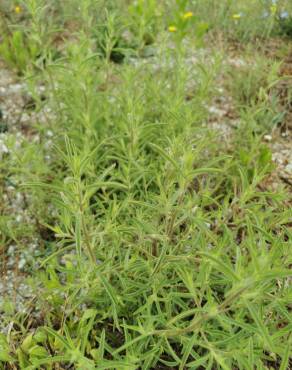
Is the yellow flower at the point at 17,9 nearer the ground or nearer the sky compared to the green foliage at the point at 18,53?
nearer the sky

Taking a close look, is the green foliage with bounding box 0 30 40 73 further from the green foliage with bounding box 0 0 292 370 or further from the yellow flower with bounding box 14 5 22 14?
the green foliage with bounding box 0 0 292 370

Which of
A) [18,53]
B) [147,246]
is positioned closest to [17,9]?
[18,53]

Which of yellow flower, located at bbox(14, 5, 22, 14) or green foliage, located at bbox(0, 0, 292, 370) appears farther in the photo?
yellow flower, located at bbox(14, 5, 22, 14)

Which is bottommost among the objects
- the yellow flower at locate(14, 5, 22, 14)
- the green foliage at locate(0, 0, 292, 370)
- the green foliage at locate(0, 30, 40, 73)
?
the green foliage at locate(0, 0, 292, 370)

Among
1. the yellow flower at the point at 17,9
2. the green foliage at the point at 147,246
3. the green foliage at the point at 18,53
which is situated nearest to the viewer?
the green foliage at the point at 147,246

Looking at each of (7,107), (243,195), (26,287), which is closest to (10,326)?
(26,287)

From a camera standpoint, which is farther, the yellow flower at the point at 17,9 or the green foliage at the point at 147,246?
the yellow flower at the point at 17,9

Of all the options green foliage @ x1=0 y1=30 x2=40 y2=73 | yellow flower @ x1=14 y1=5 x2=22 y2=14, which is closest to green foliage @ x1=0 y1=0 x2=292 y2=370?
green foliage @ x1=0 y1=30 x2=40 y2=73

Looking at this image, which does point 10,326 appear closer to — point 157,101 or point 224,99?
point 157,101

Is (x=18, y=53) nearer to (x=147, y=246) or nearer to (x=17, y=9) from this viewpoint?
(x=17, y=9)

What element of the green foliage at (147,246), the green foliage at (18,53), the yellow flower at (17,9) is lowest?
the green foliage at (147,246)

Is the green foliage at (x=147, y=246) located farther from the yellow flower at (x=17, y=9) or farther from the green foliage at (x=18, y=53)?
the yellow flower at (x=17, y=9)

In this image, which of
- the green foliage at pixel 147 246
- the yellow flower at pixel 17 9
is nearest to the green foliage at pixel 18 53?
the yellow flower at pixel 17 9

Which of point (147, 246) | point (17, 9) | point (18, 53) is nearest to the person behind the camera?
point (147, 246)
